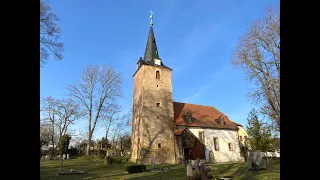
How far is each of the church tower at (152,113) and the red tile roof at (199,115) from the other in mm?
2529

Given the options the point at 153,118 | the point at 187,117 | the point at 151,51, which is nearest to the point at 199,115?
the point at 187,117

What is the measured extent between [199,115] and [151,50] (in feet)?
39.6

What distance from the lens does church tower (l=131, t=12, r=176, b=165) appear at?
94.7ft

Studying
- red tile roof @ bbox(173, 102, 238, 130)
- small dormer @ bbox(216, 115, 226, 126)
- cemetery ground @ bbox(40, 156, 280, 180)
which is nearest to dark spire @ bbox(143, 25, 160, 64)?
red tile roof @ bbox(173, 102, 238, 130)

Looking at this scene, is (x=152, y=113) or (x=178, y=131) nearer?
(x=152, y=113)

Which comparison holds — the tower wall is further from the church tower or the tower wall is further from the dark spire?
the dark spire

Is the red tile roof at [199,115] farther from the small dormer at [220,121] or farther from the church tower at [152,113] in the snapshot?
the church tower at [152,113]

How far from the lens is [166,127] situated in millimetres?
30547

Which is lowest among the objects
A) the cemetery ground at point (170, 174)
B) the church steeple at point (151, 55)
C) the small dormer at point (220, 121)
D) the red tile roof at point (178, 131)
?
the cemetery ground at point (170, 174)

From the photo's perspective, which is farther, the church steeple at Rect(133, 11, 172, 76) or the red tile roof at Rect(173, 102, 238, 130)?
the church steeple at Rect(133, 11, 172, 76)

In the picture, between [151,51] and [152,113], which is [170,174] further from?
[151,51]

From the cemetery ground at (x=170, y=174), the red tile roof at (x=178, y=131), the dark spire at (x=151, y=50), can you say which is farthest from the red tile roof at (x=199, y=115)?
the cemetery ground at (x=170, y=174)

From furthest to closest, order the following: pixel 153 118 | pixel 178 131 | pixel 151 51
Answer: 1. pixel 151 51
2. pixel 178 131
3. pixel 153 118

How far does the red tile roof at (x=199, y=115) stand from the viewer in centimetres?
3325
